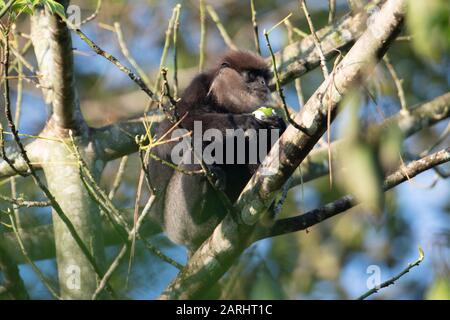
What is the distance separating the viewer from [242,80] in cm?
499

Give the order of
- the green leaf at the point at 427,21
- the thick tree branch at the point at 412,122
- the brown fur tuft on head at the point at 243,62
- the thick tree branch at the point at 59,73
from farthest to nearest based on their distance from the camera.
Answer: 1. the thick tree branch at the point at 412,122
2. the brown fur tuft on head at the point at 243,62
3. the thick tree branch at the point at 59,73
4. the green leaf at the point at 427,21

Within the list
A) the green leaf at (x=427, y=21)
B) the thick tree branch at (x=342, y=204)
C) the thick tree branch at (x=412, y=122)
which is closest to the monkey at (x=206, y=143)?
the thick tree branch at (x=342, y=204)

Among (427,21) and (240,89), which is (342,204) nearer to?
(240,89)

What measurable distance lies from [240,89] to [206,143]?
81 centimetres

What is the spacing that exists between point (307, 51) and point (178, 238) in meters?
1.67

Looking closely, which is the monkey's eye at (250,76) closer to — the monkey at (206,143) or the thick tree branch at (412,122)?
the monkey at (206,143)

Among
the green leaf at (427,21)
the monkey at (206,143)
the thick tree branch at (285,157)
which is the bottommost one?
the green leaf at (427,21)

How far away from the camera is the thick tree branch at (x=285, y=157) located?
248 centimetres

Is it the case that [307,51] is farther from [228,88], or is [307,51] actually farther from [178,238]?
[178,238]

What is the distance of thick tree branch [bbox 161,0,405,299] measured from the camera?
248cm

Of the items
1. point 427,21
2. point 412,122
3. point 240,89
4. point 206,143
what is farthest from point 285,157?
point 412,122

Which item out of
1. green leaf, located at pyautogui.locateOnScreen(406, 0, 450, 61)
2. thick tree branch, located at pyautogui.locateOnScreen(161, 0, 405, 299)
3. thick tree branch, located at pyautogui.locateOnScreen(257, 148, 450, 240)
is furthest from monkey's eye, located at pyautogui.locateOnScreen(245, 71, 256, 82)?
green leaf, located at pyautogui.locateOnScreen(406, 0, 450, 61)

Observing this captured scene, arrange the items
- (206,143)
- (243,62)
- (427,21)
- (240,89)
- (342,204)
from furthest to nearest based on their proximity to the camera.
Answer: (243,62) → (240,89) → (206,143) → (342,204) → (427,21)

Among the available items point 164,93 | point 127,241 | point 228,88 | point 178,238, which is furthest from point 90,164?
point 164,93
